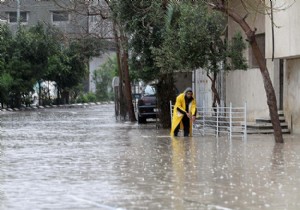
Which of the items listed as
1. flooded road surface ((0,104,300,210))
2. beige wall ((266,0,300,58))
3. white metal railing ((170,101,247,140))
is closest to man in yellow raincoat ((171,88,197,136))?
white metal railing ((170,101,247,140))

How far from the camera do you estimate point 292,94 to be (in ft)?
96.5

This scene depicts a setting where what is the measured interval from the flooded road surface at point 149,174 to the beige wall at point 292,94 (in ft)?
9.20

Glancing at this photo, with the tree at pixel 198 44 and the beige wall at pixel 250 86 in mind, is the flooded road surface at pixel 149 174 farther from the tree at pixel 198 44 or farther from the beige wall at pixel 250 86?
the beige wall at pixel 250 86

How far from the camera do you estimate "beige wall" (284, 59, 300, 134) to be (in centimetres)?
2883

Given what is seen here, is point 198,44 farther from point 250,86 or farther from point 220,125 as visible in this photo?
point 250,86

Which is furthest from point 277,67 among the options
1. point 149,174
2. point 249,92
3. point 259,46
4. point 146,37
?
point 149,174

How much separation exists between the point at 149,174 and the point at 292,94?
14.3m

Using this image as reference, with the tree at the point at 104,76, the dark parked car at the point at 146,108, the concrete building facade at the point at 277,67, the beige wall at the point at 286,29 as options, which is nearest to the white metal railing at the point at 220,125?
the concrete building facade at the point at 277,67

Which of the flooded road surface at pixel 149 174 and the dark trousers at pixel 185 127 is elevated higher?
the dark trousers at pixel 185 127

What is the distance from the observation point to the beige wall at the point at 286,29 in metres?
26.6

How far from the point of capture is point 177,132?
1104 inches

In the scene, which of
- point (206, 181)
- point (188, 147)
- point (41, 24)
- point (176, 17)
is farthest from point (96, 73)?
point (206, 181)

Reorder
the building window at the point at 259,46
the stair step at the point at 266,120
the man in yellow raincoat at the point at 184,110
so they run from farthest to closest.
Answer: the building window at the point at 259,46, the stair step at the point at 266,120, the man in yellow raincoat at the point at 184,110

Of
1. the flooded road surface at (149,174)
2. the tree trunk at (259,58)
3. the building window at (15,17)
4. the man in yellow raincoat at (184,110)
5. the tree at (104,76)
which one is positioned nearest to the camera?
the flooded road surface at (149,174)
